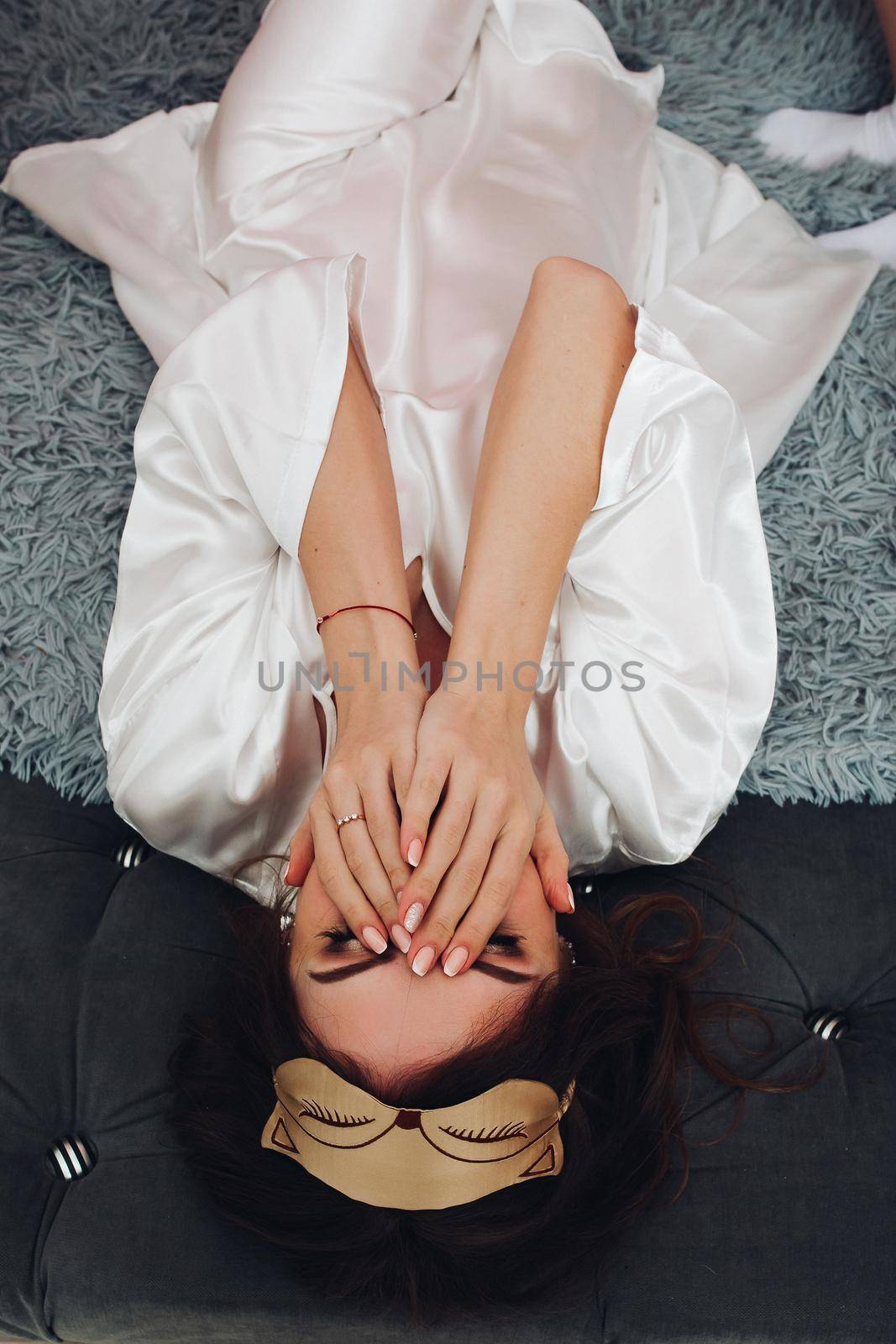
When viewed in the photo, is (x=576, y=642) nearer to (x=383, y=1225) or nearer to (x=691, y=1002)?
(x=691, y=1002)

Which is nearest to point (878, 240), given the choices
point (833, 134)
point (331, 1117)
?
point (833, 134)

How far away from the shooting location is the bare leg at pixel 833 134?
1.51 meters

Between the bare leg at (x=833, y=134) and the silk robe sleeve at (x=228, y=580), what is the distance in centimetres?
80

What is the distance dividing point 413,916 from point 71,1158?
42 centimetres

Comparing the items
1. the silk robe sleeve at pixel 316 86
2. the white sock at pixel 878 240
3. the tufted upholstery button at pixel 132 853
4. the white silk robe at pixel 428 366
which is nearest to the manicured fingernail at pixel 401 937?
the white silk robe at pixel 428 366

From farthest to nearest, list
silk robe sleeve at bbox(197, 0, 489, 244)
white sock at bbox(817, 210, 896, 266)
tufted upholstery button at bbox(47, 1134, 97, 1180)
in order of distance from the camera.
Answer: white sock at bbox(817, 210, 896, 266)
silk robe sleeve at bbox(197, 0, 489, 244)
tufted upholstery button at bbox(47, 1134, 97, 1180)

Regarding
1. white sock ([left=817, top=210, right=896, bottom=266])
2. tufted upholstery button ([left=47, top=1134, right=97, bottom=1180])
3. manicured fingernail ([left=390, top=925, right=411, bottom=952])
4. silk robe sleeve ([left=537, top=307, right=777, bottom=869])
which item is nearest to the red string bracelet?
silk robe sleeve ([left=537, top=307, right=777, bottom=869])

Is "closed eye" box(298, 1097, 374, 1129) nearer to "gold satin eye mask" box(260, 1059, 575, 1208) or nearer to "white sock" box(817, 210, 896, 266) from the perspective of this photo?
"gold satin eye mask" box(260, 1059, 575, 1208)

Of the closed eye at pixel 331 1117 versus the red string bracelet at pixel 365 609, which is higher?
the red string bracelet at pixel 365 609

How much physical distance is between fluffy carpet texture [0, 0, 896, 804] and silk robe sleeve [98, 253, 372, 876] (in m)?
0.16

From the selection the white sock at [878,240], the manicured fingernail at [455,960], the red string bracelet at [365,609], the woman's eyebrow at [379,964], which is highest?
the white sock at [878,240]

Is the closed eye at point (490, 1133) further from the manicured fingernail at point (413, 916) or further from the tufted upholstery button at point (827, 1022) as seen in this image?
the tufted upholstery button at point (827, 1022)

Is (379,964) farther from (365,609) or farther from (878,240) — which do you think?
(878,240)

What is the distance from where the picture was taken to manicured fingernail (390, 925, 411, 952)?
835 mm
